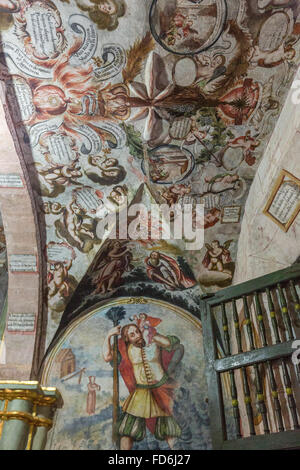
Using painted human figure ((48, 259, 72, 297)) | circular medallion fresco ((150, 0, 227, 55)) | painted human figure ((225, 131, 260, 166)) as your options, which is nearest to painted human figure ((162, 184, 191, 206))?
painted human figure ((225, 131, 260, 166))

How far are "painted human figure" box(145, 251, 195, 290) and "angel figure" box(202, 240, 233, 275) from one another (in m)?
0.52

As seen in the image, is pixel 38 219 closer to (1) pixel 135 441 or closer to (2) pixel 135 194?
(2) pixel 135 194

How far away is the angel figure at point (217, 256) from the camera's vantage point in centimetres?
771

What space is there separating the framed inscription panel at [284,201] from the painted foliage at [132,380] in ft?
9.02

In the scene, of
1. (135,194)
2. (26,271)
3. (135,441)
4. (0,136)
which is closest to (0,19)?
(0,136)

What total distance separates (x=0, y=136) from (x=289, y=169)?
13.5 ft

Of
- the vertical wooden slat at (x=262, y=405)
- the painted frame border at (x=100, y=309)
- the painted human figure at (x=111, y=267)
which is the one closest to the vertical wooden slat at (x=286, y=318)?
the vertical wooden slat at (x=262, y=405)

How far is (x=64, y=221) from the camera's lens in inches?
294

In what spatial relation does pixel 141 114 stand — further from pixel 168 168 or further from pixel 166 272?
pixel 166 272

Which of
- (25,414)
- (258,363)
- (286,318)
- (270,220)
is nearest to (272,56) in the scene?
(270,220)

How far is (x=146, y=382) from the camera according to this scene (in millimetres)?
7309

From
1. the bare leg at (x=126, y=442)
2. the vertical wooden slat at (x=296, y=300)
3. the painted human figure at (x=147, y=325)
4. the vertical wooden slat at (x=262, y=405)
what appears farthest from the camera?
the painted human figure at (x=147, y=325)

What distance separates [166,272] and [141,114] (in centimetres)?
304

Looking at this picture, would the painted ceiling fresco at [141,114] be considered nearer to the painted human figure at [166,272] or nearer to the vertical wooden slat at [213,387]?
the painted human figure at [166,272]
